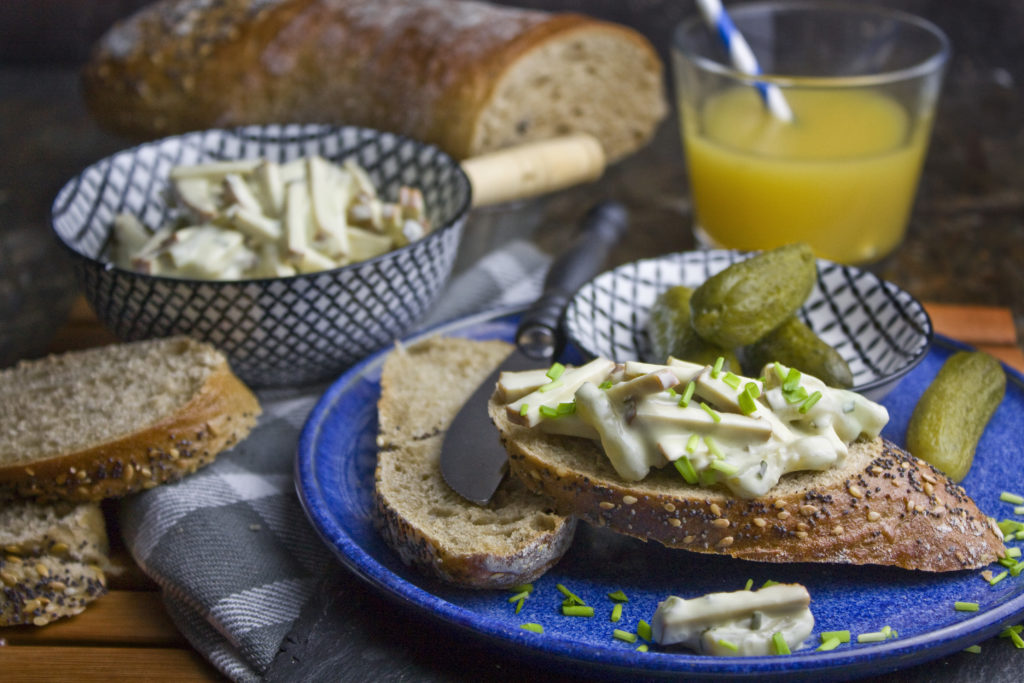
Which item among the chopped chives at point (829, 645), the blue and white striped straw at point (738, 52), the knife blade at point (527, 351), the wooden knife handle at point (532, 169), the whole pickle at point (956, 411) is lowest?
the chopped chives at point (829, 645)

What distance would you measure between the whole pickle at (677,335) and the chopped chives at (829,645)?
2.26 ft

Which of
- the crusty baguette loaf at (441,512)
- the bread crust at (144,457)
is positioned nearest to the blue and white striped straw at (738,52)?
the crusty baguette loaf at (441,512)

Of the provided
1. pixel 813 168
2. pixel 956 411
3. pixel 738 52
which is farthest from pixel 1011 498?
pixel 738 52

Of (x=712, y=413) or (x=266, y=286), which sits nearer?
(x=712, y=413)

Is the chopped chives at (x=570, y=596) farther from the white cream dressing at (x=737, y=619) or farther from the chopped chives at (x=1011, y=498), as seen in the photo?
the chopped chives at (x=1011, y=498)

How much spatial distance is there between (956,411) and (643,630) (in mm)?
854

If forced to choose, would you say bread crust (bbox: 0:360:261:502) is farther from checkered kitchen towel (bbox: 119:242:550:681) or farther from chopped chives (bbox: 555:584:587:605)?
chopped chives (bbox: 555:584:587:605)

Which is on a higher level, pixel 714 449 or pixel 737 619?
pixel 714 449

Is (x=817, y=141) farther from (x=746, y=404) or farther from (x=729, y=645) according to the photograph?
(x=729, y=645)

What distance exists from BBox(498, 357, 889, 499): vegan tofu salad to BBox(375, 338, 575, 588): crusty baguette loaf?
6.8 inches

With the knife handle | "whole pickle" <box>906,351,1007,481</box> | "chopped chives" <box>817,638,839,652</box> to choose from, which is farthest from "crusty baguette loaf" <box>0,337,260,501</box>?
"whole pickle" <box>906,351,1007,481</box>

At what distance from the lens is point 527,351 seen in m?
2.29

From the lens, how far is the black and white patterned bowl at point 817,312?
7.25 ft

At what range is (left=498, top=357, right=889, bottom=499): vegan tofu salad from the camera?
1591mm
